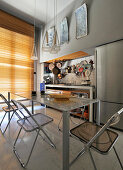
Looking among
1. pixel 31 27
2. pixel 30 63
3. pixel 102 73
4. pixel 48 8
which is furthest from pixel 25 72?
pixel 102 73

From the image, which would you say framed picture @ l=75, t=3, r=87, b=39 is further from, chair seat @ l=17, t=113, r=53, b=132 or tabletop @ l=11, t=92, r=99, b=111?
chair seat @ l=17, t=113, r=53, b=132

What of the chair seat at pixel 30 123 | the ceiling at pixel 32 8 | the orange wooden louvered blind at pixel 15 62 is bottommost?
the chair seat at pixel 30 123

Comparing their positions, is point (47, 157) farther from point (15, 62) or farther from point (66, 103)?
point (15, 62)

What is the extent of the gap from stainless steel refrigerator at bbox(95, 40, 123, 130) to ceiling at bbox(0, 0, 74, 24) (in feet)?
6.42

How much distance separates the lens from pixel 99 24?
2.06m

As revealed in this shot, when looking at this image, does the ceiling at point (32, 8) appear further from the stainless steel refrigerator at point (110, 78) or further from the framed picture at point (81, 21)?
the stainless steel refrigerator at point (110, 78)

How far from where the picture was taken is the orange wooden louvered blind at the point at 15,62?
3217mm

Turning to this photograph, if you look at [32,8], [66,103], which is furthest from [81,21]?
[66,103]

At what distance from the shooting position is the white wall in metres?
1.81

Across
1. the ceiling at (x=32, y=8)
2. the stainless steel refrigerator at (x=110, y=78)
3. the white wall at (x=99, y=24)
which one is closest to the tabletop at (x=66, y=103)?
the stainless steel refrigerator at (x=110, y=78)

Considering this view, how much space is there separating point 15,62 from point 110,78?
327cm

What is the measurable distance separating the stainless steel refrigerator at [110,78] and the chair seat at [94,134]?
3.18ft

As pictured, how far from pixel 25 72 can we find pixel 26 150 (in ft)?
9.91

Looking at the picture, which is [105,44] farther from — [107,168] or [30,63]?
[30,63]
